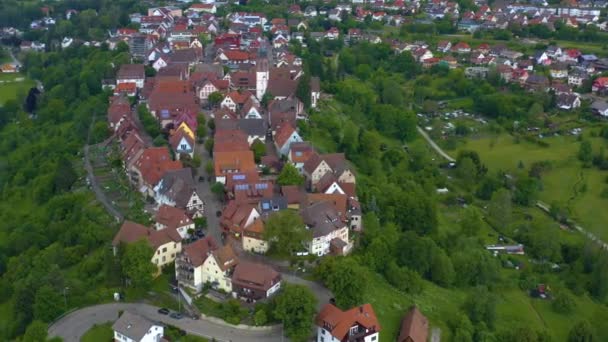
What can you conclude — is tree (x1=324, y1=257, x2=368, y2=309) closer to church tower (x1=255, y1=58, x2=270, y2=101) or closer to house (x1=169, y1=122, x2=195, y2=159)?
house (x1=169, y1=122, x2=195, y2=159)

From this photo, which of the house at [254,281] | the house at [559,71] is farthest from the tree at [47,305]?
the house at [559,71]

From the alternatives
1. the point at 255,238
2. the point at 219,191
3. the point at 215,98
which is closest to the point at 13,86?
the point at 215,98

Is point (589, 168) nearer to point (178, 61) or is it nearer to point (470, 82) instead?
point (470, 82)

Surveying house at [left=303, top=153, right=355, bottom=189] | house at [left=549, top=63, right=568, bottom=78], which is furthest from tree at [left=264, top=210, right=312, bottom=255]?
house at [left=549, top=63, right=568, bottom=78]

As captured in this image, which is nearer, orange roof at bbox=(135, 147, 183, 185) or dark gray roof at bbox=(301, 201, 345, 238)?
dark gray roof at bbox=(301, 201, 345, 238)

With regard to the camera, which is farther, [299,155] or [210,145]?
[210,145]

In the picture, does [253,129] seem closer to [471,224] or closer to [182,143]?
[182,143]

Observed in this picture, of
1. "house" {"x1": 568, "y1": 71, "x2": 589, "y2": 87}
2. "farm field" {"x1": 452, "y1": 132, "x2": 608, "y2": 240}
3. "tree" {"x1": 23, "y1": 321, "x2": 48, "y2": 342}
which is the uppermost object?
"tree" {"x1": 23, "y1": 321, "x2": 48, "y2": 342}

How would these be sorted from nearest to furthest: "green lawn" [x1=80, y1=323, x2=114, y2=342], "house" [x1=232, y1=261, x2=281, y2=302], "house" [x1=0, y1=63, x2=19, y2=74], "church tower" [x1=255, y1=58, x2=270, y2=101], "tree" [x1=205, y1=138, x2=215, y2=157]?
"green lawn" [x1=80, y1=323, x2=114, y2=342] → "house" [x1=232, y1=261, x2=281, y2=302] → "tree" [x1=205, y1=138, x2=215, y2=157] → "church tower" [x1=255, y1=58, x2=270, y2=101] → "house" [x1=0, y1=63, x2=19, y2=74]
